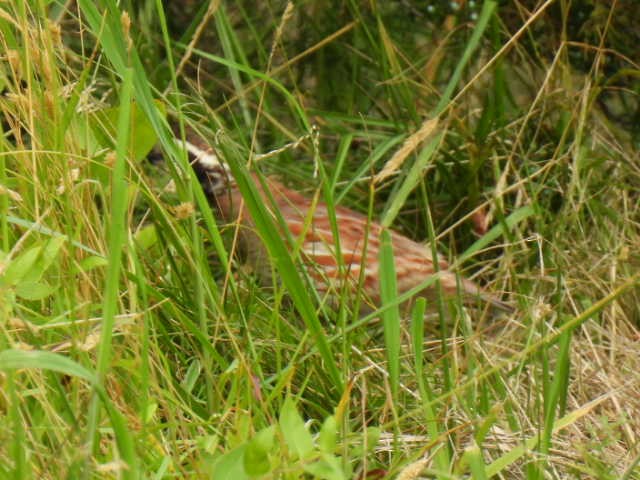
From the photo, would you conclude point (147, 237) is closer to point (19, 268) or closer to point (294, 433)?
point (19, 268)

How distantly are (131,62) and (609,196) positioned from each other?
167cm

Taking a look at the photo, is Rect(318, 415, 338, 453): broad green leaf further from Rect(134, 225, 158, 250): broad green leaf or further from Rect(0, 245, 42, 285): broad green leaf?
Rect(134, 225, 158, 250): broad green leaf

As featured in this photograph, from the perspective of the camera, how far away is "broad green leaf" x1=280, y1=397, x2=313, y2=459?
1627 millimetres

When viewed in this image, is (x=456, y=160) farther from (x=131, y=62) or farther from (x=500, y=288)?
(x=131, y=62)

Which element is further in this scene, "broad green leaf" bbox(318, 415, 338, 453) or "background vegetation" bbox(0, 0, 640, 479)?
"background vegetation" bbox(0, 0, 640, 479)

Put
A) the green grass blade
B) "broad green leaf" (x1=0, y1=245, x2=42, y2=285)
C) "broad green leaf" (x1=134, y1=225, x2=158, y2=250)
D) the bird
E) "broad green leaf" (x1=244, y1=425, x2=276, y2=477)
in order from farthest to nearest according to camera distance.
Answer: the bird → "broad green leaf" (x1=134, y1=225, x2=158, y2=250) → the green grass blade → "broad green leaf" (x1=0, y1=245, x2=42, y2=285) → "broad green leaf" (x1=244, y1=425, x2=276, y2=477)

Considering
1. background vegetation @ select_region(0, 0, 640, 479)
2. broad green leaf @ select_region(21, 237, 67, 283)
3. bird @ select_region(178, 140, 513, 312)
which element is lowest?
bird @ select_region(178, 140, 513, 312)

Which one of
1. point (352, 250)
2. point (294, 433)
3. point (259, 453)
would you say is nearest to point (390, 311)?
point (294, 433)

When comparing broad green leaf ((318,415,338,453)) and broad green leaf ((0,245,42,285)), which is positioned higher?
broad green leaf ((0,245,42,285))

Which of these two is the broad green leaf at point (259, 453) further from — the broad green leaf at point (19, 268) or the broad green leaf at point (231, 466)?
the broad green leaf at point (19, 268)

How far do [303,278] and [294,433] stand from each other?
3.13 feet

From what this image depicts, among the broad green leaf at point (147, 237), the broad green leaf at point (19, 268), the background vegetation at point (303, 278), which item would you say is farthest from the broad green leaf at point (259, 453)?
the broad green leaf at point (147, 237)

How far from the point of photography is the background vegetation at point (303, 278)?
176cm


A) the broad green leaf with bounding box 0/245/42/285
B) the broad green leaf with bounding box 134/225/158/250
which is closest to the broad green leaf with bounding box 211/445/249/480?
the broad green leaf with bounding box 0/245/42/285
